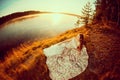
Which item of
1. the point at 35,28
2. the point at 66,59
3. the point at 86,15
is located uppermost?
the point at 86,15

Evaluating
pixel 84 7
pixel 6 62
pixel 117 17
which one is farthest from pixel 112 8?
pixel 6 62

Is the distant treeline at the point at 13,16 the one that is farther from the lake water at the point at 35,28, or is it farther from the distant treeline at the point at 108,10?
the distant treeline at the point at 108,10

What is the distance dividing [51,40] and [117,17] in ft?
3.06

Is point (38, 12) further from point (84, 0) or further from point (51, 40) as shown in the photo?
point (84, 0)

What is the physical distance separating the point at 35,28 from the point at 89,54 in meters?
0.77

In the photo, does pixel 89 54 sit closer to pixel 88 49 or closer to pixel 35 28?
pixel 88 49

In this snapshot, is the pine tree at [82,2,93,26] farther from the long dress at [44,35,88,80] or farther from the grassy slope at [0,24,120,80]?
the long dress at [44,35,88,80]

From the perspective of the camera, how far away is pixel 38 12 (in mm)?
3381

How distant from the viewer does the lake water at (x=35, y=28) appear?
3.29m

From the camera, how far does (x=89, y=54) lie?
10.9ft

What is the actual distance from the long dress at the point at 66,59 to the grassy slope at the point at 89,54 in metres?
0.05

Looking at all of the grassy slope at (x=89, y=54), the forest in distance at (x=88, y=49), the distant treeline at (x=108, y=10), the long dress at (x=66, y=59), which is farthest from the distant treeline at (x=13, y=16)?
the distant treeline at (x=108, y=10)

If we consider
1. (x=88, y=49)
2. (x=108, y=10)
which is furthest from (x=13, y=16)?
(x=108, y=10)

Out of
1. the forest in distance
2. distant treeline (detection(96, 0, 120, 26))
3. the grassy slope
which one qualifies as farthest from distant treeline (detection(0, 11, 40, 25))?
distant treeline (detection(96, 0, 120, 26))
